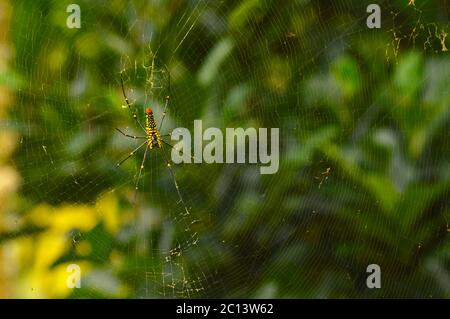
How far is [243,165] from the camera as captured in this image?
4.42 ft

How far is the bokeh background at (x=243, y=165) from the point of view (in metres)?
1.30

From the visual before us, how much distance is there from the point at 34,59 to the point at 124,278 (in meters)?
0.58

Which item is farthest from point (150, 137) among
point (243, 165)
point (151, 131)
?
point (243, 165)

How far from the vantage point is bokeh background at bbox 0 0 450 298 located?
1.30 meters

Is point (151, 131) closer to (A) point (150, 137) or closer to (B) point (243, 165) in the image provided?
(A) point (150, 137)

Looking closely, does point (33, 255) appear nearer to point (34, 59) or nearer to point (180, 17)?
point (34, 59)

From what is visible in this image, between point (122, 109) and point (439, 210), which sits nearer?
point (439, 210)

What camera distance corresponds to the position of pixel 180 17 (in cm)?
134

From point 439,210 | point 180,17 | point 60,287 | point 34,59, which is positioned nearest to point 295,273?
point 439,210

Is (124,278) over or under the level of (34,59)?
under

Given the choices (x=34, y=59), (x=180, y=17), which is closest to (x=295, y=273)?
(x=180, y=17)

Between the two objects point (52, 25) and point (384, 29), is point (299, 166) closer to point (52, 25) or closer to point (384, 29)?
point (384, 29)

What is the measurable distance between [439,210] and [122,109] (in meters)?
0.81
